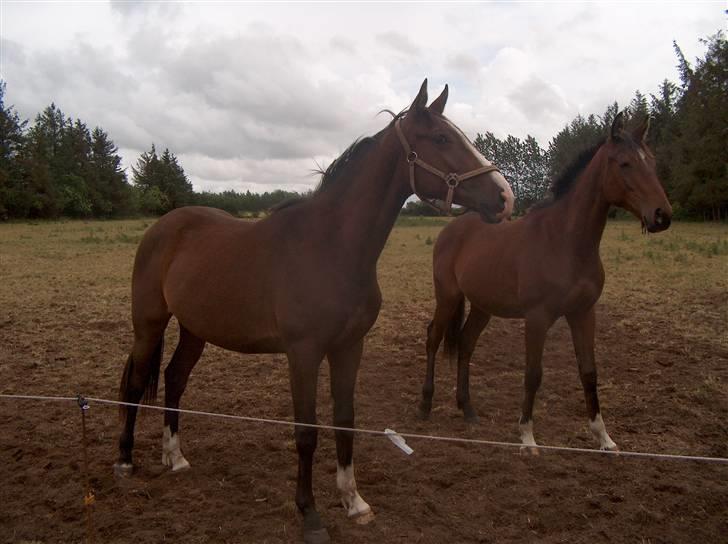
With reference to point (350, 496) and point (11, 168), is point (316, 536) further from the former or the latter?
point (11, 168)

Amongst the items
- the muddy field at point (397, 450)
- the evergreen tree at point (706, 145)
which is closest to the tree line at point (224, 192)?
the evergreen tree at point (706, 145)

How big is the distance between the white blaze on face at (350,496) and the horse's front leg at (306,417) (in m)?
0.25

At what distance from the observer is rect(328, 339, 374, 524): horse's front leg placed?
3178 millimetres

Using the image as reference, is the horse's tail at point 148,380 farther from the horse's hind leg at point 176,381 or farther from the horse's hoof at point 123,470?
the horse's hoof at point 123,470

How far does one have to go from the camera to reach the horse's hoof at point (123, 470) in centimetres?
374

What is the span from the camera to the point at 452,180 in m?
2.75

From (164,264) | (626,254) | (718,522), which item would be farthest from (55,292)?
(626,254)

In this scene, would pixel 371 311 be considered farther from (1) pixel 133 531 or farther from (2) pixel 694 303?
(2) pixel 694 303

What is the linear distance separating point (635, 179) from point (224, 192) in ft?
143

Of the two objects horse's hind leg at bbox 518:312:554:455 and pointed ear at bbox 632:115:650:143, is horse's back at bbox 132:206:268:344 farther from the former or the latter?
pointed ear at bbox 632:115:650:143

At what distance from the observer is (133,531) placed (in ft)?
9.84

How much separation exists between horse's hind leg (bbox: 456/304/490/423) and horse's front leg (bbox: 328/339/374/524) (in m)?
1.95

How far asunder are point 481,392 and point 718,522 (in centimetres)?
270

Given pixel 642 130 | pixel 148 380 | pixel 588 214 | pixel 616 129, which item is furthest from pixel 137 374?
pixel 642 130
